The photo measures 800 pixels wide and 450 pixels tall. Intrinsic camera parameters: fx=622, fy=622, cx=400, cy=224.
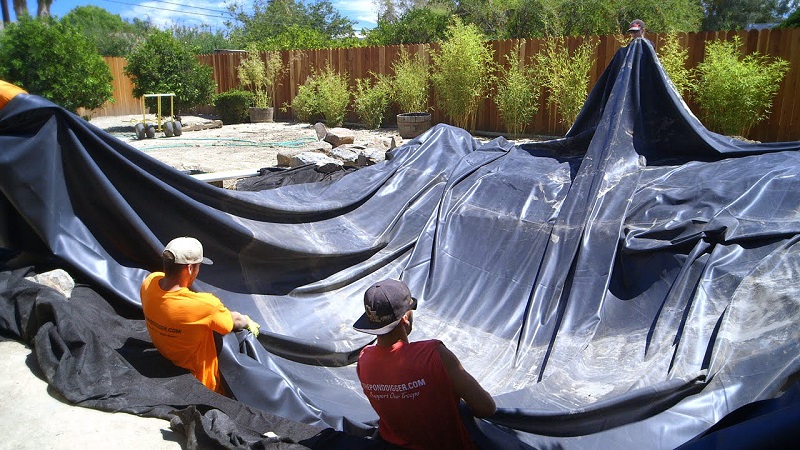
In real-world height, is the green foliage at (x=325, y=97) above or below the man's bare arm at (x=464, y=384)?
above

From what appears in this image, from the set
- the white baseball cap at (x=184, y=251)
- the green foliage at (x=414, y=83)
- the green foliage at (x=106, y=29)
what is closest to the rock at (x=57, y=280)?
the white baseball cap at (x=184, y=251)

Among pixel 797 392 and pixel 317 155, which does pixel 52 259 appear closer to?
pixel 797 392

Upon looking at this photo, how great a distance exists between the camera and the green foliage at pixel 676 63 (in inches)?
408

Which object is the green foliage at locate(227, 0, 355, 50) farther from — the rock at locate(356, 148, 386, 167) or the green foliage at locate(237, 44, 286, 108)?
the rock at locate(356, 148, 386, 167)

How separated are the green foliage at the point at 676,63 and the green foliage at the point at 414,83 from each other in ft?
17.5

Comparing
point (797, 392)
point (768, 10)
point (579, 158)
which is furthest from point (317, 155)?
point (768, 10)

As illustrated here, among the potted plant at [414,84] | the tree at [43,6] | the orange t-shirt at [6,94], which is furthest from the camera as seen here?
the tree at [43,6]

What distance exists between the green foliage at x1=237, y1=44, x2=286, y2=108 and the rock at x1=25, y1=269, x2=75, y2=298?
15.9 metres

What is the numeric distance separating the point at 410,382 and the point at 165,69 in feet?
54.9

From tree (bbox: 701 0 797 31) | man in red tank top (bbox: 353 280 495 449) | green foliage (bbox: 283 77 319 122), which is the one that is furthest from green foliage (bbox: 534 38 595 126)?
tree (bbox: 701 0 797 31)

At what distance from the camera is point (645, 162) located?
15.6 ft

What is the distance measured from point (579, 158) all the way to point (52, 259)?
13.0 feet

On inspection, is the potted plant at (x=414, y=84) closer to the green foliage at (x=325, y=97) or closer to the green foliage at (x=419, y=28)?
the green foliage at (x=325, y=97)

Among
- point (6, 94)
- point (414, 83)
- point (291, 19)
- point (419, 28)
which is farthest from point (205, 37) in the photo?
point (6, 94)
